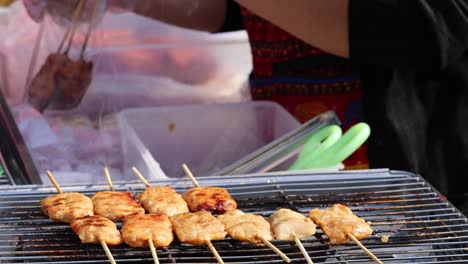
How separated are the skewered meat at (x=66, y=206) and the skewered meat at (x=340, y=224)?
20.0 inches

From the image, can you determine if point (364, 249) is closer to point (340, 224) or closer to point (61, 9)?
point (340, 224)

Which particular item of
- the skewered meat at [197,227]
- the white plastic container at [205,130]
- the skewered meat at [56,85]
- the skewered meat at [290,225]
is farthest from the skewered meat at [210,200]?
the skewered meat at [56,85]

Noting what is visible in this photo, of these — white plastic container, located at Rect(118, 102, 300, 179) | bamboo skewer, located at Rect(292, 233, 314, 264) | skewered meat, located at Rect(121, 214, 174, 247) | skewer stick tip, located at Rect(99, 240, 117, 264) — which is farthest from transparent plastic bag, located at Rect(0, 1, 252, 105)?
bamboo skewer, located at Rect(292, 233, 314, 264)

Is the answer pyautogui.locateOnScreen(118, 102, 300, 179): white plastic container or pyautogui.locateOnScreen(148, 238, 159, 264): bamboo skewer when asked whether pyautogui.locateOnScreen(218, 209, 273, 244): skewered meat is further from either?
pyautogui.locateOnScreen(118, 102, 300, 179): white plastic container

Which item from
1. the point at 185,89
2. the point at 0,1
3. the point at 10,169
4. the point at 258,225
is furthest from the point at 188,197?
the point at 0,1

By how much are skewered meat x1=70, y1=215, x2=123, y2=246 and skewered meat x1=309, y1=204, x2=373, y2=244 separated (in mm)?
426

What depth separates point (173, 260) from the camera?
1.45 m

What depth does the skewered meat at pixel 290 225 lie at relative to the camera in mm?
1521

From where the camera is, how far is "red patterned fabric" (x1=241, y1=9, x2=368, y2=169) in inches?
106

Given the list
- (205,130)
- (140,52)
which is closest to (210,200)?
(205,130)

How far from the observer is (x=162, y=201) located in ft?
5.59

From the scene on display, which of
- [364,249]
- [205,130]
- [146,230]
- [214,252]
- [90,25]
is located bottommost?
[364,249]

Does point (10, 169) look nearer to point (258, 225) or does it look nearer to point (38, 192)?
point (38, 192)

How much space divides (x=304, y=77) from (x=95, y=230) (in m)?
1.43
